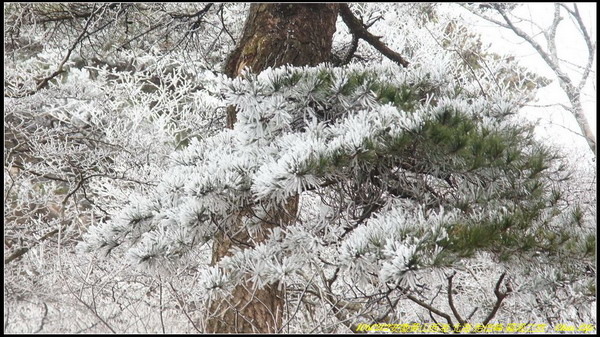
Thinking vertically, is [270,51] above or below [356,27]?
below

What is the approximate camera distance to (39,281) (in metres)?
3.88

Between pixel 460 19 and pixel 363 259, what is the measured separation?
20.3 feet

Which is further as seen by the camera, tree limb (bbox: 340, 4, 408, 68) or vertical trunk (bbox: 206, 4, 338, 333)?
tree limb (bbox: 340, 4, 408, 68)

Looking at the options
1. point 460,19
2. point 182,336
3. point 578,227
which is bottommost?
point 182,336

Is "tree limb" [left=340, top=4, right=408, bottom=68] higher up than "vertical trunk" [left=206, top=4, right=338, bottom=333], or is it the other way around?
"tree limb" [left=340, top=4, right=408, bottom=68]

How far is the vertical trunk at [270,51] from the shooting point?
2811mm

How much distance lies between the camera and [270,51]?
2.90 m

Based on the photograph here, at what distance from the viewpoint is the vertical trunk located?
2811 millimetres

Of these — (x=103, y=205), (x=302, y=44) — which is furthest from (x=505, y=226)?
(x=103, y=205)

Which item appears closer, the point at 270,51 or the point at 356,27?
the point at 270,51

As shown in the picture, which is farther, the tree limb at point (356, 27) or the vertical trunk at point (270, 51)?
the tree limb at point (356, 27)

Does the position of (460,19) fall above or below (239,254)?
above

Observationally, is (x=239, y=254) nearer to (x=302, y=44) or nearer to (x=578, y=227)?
(x=578, y=227)

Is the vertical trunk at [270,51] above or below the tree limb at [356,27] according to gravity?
below
